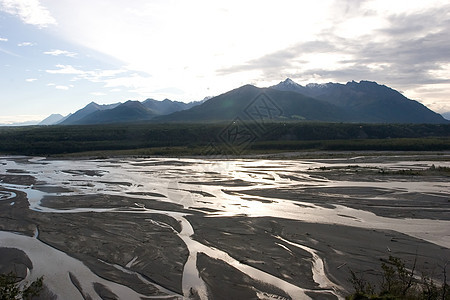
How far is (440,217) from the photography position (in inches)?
715

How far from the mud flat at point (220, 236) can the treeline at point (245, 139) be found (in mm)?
44490

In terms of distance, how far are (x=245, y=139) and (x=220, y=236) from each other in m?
72.5

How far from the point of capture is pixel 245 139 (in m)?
87.8

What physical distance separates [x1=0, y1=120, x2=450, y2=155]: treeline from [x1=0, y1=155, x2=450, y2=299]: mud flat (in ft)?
146

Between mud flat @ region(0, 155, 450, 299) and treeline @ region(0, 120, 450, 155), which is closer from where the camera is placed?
mud flat @ region(0, 155, 450, 299)

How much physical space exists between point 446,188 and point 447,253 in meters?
15.4

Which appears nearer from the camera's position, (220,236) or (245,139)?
(220,236)

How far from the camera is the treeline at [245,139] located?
74.8 metres

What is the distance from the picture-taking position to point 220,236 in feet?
51.8

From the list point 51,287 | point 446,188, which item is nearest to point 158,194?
point 51,287

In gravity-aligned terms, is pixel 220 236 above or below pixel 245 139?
below

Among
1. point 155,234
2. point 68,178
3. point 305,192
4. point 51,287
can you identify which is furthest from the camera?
point 68,178

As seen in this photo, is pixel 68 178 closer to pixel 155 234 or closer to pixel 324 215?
pixel 155 234

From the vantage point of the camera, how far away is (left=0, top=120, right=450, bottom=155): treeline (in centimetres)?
7475
